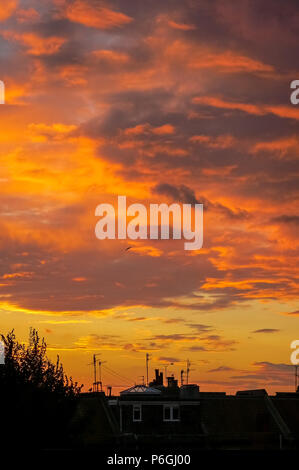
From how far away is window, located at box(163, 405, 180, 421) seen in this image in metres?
90.4

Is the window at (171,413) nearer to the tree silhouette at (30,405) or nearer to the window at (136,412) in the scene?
the window at (136,412)

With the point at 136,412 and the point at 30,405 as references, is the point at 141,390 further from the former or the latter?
the point at 30,405

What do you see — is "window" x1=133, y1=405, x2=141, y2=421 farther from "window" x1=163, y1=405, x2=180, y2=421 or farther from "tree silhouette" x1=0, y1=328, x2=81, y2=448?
"tree silhouette" x1=0, y1=328, x2=81, y2=448

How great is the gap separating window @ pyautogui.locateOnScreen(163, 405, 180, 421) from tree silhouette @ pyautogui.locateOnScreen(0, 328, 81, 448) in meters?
38.4

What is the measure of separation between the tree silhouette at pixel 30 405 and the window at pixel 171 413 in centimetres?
3840

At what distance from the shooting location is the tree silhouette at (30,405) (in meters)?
42.6

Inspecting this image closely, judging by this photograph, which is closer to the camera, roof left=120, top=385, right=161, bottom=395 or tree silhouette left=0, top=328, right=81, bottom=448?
tree silhouette left=0, top=328, right=81, bottom=448

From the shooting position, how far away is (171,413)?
90.6 metres

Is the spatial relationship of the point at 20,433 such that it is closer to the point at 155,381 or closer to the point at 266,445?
the point at 266,445

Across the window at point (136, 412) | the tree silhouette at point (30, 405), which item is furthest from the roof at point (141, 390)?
the tree silhouette at point (30, 405)

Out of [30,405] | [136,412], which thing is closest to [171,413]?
[136,412]

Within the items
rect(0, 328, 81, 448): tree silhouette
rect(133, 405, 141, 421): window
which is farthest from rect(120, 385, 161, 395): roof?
rect(0, 328, 81, 448): tree silhouette

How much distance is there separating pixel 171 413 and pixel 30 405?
49.7 m
